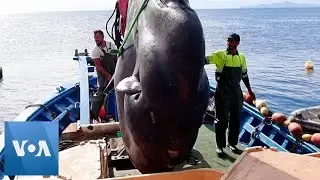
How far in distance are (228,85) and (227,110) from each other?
0.47m

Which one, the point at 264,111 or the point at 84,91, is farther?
A: the point at 264,111

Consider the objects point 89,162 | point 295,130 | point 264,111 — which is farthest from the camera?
point 264,111

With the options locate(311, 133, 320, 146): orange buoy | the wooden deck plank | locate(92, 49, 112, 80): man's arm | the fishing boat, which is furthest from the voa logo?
locate(311, 133, 320, 146): orange buoy

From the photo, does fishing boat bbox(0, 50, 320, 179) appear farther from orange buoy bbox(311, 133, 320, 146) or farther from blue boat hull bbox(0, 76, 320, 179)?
orange buoy bbox(311, 133, 320, 146)

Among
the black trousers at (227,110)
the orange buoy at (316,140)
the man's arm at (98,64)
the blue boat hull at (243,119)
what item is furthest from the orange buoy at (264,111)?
the man's arm at (98,64)

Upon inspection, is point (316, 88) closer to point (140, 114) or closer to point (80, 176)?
point (80, 176)

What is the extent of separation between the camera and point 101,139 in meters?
A: 7.03

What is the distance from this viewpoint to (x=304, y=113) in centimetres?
1280

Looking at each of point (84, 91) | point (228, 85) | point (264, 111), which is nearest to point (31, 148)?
point (228, 85)

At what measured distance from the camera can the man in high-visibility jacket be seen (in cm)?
726

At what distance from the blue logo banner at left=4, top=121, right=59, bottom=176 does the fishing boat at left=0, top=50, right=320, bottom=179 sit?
1.36 feet

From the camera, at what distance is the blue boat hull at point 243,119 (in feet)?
27.9

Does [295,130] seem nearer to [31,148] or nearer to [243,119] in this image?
[243,119]

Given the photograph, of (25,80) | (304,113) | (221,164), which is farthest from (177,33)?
(25,80)
